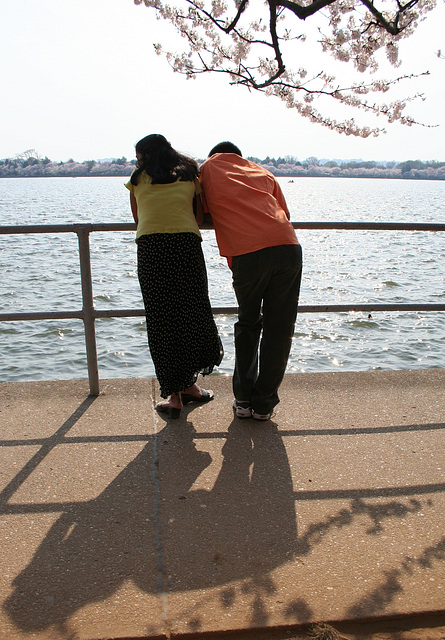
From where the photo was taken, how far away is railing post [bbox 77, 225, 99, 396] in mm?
3441

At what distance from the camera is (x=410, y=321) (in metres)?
11.5

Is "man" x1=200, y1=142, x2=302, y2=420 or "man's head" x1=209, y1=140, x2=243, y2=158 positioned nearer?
"man" x1=200, y1=142, x2=302, y2=420

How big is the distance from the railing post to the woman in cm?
39

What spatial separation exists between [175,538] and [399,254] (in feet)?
65.9

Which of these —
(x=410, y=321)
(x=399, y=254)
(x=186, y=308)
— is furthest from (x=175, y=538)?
(x=399, y=254)

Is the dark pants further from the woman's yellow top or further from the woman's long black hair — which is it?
the woman's long black hair

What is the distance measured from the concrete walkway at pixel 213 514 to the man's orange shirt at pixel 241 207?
1.05 m

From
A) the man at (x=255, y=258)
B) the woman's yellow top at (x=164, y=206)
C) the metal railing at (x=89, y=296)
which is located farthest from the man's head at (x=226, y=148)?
the metal railing at (x=89, y=296)

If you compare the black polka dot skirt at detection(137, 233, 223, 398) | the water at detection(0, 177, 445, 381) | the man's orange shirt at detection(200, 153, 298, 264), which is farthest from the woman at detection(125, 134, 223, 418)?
the water at detection(0, 177, 445, 381)

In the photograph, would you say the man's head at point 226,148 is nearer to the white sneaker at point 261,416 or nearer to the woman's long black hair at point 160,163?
the woman's long black hair at point 160,163

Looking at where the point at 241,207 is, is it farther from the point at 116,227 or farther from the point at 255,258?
the point at 116,227

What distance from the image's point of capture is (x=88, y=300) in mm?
3549

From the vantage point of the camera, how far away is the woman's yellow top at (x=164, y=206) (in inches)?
119

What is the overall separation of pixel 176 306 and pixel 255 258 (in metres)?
0.51
